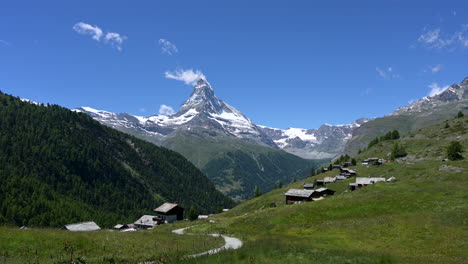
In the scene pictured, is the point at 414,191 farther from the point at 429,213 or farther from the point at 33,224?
the point at 33,224

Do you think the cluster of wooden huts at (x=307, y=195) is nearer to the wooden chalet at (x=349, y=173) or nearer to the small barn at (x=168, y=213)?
the wooden chalet at (x=349, y=173)

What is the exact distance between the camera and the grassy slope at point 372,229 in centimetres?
3003

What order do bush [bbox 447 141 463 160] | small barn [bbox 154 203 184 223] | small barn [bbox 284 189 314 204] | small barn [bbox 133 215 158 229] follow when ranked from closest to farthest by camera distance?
small barn [bbox 284 189 314 204]
bush [bbox 447 141 463 160]
small barn [bbox 133 215 158 229]
small barn [bbox 154 203 184 223]

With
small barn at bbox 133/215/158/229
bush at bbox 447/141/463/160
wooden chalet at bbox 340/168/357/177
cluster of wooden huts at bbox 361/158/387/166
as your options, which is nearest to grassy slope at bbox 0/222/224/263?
small barn at bbox 133/215/158/229

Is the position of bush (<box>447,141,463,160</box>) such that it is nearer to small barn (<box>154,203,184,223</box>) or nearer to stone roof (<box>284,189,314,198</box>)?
stone roof (<box>284,189,314,198</box>)

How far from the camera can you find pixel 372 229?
1919 inches

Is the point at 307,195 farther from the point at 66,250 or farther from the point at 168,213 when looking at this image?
the point at 66,250

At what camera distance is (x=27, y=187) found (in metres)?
169

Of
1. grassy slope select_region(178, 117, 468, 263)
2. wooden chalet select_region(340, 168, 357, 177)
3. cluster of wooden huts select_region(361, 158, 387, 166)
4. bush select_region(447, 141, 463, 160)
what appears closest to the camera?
grassy slope select_region(178, 117, 468, 263)

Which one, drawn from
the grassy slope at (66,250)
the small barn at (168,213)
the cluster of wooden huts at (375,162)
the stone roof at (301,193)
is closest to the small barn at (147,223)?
the small barn at (168,213)

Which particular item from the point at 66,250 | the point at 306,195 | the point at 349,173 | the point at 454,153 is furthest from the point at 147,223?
the point at 454,153

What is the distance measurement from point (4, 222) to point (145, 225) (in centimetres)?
6639

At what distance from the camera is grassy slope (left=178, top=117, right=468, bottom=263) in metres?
30.0

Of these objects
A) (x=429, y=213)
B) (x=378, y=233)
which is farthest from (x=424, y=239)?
(x=429, y=213)
